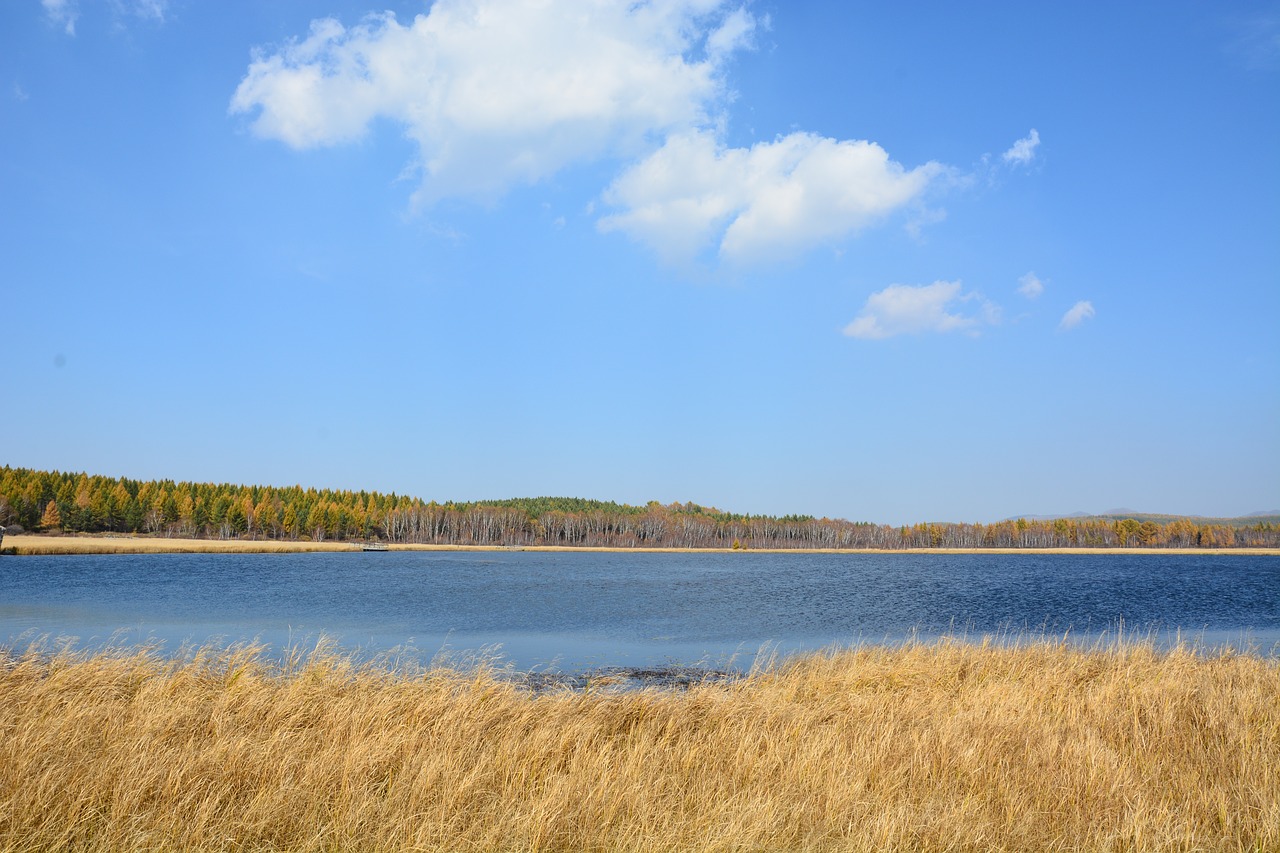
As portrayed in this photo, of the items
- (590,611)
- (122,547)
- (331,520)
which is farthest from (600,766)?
(331,520)

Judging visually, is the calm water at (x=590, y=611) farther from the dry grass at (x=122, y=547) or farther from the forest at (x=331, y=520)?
the forest at (x=331, y=520)

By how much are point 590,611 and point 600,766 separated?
26.8m

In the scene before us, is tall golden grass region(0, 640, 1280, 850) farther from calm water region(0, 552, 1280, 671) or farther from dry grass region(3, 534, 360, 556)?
dry grass region(3, 534, 360, 556)

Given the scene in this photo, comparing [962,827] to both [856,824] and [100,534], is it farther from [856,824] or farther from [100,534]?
[100,534]

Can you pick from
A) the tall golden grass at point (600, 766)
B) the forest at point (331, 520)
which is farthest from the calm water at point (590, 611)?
the forest at point (331, 520)

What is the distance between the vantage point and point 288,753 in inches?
295

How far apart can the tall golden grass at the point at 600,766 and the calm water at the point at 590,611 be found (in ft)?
19.8

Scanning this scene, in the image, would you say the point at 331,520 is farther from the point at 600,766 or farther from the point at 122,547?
the point at 600,766

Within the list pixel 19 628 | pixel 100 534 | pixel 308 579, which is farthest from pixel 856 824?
pixel 100 534

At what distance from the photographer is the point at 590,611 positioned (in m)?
34.1

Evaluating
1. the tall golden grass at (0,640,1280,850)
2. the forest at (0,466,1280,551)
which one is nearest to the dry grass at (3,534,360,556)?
the forest at (0,466,1280,551)

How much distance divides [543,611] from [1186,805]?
28649mm

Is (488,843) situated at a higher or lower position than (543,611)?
higher

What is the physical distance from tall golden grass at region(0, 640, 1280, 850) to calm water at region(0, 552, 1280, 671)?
604 centimetres
